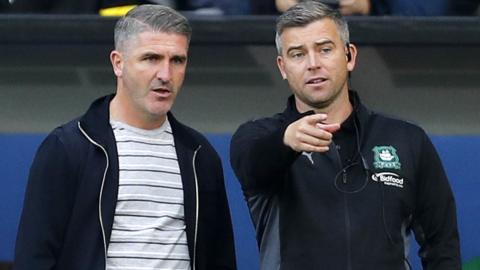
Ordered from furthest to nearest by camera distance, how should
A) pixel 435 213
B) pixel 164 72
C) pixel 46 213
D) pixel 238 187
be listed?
pixel 238 187
pixel 435 213
pixel 164 72
pixel 46 213

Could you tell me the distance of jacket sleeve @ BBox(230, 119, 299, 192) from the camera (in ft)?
11.5

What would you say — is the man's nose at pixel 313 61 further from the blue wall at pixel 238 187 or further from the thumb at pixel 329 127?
the blue wall at pixel 238 187

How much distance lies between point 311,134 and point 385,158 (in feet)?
1.30

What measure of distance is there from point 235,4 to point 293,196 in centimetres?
143

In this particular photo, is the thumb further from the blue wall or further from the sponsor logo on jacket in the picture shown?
the blue wall

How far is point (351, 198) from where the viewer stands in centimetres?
362

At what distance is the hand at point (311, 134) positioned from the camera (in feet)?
11.0

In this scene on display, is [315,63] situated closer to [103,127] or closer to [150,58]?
[150,58]

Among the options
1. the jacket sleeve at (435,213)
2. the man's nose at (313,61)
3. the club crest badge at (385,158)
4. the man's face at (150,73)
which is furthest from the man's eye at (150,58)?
the jacket sleeve at (435,213)

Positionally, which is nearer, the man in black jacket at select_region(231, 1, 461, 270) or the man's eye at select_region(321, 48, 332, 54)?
the man in black jacket at select_region(231, 1, 461, 270)

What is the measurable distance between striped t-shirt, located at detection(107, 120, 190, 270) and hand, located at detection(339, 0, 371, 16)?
4.54ft

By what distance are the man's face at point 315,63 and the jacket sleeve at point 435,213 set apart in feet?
1.03

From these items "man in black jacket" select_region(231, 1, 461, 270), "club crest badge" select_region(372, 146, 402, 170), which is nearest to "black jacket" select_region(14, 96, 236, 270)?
"man in black jacket" select_region(231, 1, 461, 270)

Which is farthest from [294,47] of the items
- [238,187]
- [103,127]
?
[238,187]
